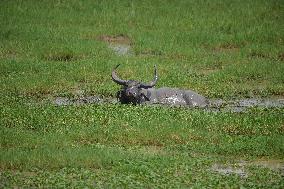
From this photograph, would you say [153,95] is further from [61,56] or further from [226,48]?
[226,48]

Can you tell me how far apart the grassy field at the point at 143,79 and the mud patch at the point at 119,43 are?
0.50 ft

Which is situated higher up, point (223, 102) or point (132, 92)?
point (132, 92)

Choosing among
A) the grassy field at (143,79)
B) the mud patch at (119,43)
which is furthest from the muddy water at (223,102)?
the mud patch at (119,43)

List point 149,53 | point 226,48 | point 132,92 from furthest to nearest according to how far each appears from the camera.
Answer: point 226,48
point 149,53
point 132,92

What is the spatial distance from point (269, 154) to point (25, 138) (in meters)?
3.61

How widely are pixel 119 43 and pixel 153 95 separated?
215 inches

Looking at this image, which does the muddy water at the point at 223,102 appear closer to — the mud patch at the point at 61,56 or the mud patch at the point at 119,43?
the mud patch at the point at 61,56

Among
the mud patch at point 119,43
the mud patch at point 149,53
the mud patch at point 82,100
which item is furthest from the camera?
the mud patch at point 119,43

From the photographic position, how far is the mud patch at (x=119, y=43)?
59.5 feet

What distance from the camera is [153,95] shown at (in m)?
13.9

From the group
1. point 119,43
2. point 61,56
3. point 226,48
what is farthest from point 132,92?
point 226,48

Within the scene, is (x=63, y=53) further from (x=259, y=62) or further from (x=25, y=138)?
(x=25, y=138)

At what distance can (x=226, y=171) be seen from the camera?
9.31 metres

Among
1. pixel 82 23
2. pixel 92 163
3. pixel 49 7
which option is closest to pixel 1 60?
pixel 82 23
